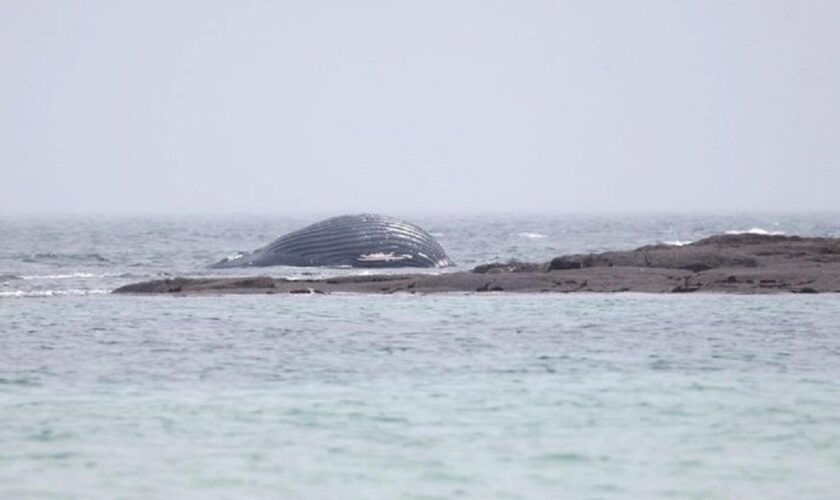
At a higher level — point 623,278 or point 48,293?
point 623,278

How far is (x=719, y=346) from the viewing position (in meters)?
21.3

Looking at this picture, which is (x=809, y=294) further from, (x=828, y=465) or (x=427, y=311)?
(x=828, y=465)

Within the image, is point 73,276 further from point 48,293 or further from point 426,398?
point 426,398

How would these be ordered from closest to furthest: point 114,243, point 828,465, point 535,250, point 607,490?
1. point 607,490
2. point 828,465
3. point 535,250
4. point 114,243

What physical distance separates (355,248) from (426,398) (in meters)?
27.6

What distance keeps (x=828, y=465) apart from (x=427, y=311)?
14.2 m

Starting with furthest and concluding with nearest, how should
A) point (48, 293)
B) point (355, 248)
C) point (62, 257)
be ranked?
point (62, 257), point (355, 248), point (48, 293)

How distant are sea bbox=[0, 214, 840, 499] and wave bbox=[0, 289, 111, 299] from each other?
9.75 ft

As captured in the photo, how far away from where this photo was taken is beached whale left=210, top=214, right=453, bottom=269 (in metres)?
43.5

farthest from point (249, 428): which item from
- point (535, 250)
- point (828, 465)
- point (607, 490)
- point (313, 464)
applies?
point (535, 250)

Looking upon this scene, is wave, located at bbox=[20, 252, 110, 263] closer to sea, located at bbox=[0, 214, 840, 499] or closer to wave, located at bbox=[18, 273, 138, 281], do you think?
wave, located at bbox=[18, 273, 138, 281]

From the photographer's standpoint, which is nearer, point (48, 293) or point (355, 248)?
point (48, 293)

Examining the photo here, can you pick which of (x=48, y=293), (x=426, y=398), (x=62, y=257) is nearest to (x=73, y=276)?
(x=48, y=293)

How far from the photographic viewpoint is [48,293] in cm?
3281
